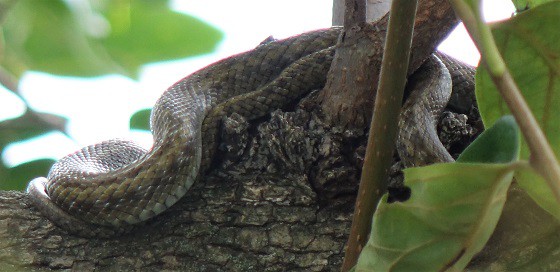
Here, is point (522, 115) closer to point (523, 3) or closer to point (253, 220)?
point (523, 3)

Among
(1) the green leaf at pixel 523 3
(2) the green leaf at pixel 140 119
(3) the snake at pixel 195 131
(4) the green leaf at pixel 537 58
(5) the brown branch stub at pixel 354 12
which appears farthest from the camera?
(2) the green leaf at pixel 140 119

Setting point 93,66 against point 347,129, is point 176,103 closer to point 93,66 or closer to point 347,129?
point 347,129

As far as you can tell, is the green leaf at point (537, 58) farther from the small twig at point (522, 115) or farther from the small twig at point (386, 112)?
the small twig at point (522, 115)

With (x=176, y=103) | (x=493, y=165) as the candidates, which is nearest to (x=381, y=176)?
(x=493, y=165)

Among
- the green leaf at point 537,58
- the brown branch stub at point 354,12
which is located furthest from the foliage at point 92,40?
the brown branch stub at point 354,12

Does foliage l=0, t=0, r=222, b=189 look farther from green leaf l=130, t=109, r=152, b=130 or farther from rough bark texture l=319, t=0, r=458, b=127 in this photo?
green leaf l=130, t=109, r=152, b=130

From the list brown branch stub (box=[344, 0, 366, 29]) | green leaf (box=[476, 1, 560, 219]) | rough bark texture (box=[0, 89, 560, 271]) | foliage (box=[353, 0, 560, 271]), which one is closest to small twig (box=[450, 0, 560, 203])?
foliage (box=[353, 0, 560, 271])
